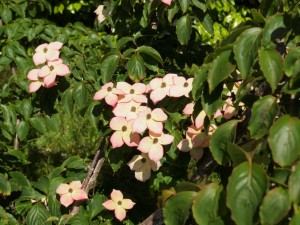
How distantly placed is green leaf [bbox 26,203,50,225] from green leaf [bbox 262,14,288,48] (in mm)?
1040

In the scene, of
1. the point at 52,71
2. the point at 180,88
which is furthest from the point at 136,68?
the point at 52,71

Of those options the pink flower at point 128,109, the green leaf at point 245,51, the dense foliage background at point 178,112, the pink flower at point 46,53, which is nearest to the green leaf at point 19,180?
the dense foliage background at point 178,112

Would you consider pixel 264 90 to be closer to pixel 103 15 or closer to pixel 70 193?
pixel 70 193

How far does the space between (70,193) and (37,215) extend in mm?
132

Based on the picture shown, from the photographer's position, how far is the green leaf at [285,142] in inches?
47.9

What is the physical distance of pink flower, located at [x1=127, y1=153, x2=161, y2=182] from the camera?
194cm

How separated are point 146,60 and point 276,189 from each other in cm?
97

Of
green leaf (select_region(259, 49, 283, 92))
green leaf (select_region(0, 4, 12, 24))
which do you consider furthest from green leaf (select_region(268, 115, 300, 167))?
green leaf (select_region(0, 4, 12, 24))

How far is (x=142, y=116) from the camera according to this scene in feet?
5.84

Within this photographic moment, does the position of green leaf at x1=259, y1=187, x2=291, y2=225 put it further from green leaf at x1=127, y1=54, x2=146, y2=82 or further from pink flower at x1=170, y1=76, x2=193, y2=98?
green leaf at x1=127, y1=54, x2=146, y2=82

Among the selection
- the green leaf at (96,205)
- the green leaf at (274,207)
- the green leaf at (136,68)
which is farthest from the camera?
the green leaf at (96,205)

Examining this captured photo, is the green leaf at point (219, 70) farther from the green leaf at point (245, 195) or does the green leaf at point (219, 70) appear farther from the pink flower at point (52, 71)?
the pink flower at point (52, 71)

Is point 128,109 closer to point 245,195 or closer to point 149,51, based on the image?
point 149,51

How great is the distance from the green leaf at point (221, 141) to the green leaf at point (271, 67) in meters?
0.19
